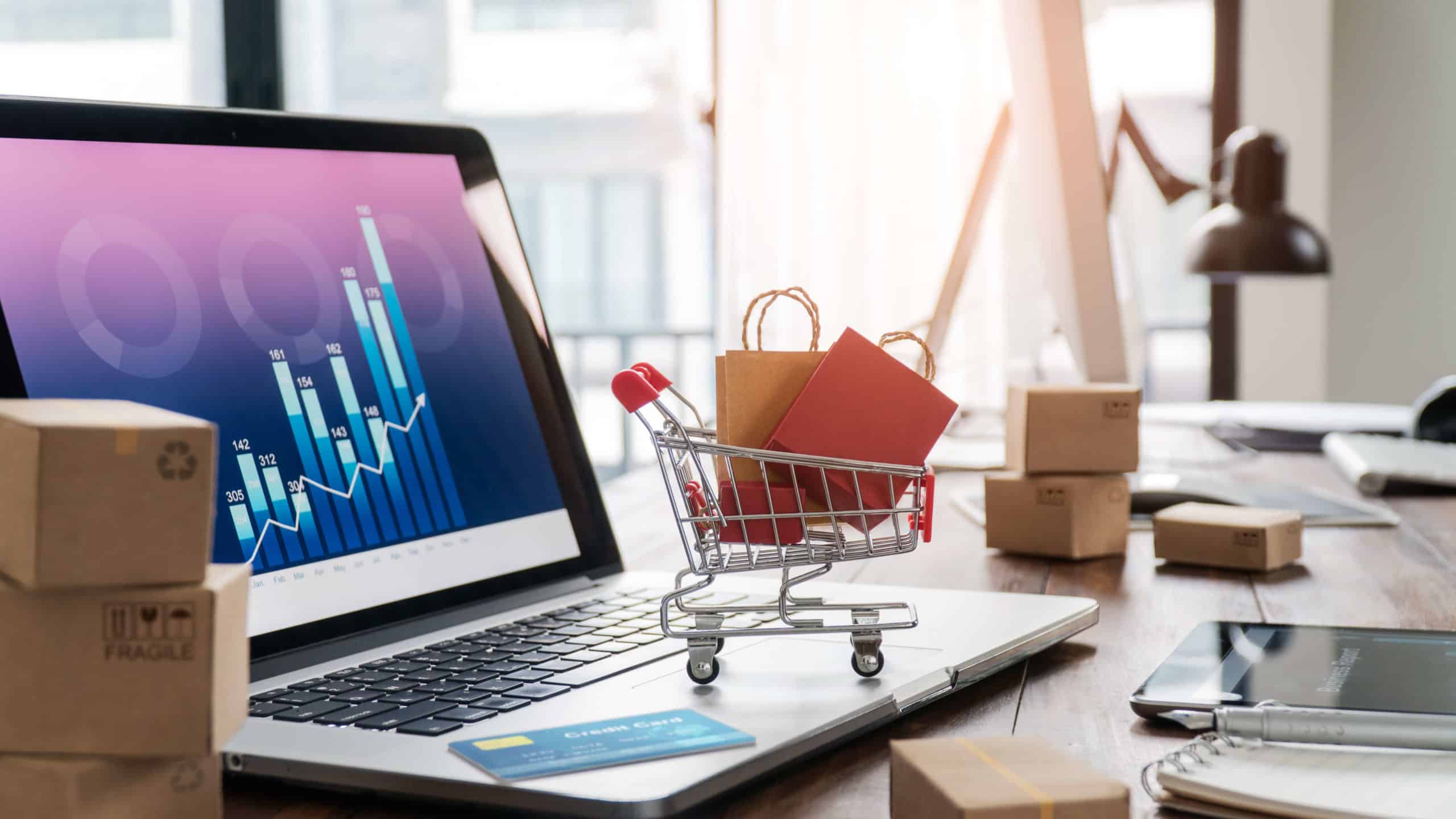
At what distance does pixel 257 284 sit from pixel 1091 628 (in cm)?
56

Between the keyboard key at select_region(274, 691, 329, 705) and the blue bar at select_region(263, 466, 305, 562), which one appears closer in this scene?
the keyboard key at select_region(274, 691, 329, 705)

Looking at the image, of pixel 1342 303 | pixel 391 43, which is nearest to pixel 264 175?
pixel 1342 303

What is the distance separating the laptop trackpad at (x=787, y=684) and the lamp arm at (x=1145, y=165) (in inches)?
58.9

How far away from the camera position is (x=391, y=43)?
28.7 ft

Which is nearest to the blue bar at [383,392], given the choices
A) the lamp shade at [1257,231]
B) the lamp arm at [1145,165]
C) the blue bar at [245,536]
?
the blue bar at [245,536]

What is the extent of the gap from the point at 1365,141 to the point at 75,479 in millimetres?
3784

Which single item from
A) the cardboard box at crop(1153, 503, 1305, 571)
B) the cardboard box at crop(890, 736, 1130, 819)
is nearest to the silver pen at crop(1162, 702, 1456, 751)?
the cardboard box at crop(890, 736, 1130, 819)

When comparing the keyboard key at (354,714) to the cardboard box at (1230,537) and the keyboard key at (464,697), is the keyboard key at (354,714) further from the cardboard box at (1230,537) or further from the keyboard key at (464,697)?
the cardboard box at (1230,537)

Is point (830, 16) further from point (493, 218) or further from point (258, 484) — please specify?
point (258, 484)

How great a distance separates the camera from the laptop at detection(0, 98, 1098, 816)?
533 millimetres

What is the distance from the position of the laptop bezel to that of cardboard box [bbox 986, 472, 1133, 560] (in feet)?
1.29

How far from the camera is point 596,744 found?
0.48 m

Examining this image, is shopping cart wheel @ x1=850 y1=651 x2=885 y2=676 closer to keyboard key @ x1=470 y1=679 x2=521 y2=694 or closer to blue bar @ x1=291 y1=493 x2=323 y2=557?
keyboard key @ x1=470 y1=679 x2=521 y2=694

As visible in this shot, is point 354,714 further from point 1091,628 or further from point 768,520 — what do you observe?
point 1091,628
